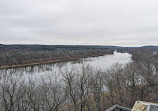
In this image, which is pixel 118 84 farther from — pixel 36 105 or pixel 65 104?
pixel 36 105

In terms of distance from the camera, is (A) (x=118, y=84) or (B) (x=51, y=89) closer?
(B) (x=51, y=89)

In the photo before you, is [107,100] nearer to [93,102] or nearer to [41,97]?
[93,102]

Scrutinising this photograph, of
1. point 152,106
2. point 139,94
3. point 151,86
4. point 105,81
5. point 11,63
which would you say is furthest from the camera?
point 11,63

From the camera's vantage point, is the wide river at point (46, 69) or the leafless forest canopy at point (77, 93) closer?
the leafless forest canopy at point (77, 93)

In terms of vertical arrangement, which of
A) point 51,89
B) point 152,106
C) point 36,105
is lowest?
point 36,105

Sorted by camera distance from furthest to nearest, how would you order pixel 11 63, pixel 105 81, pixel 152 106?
pixel 11 63 → pixel 105 81 → pixel 152 106

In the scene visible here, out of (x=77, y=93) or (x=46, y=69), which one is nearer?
(x=77, y=93)

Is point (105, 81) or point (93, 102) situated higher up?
point (105, 81)

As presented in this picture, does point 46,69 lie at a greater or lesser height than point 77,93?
lesser

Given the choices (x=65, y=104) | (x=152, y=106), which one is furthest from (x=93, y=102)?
(x=152, y=106)

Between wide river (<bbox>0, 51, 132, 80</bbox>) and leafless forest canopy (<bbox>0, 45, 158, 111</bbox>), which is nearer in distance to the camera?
leafless forest canopy (<bbox>0, 45, 158, 111</bbox>)
